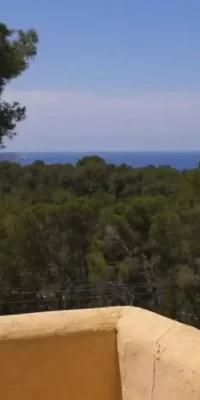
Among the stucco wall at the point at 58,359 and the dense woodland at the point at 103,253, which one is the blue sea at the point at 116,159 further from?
the stucco wall at the point at 58,359

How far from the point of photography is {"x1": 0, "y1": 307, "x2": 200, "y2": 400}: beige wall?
185 centimetres

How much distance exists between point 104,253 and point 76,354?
8361mm

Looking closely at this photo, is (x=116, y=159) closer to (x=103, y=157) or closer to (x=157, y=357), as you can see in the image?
(x=103, y=157)

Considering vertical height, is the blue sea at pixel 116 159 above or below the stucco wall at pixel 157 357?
below

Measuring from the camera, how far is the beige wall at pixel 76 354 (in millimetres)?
1853

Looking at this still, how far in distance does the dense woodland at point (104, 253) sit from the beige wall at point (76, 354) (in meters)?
7.03

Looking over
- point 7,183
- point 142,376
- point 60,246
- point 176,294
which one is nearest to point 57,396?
point 142,376

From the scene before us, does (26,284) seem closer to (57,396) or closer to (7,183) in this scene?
(7,183)

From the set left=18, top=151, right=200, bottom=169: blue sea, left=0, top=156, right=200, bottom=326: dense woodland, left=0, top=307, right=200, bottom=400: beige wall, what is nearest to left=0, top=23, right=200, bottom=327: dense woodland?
left=0, top=156, right=200, bottom=326: dense woodland

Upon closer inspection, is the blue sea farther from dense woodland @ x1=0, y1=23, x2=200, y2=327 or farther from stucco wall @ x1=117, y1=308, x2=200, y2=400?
stucco wall @ x1=117, y1=308, x2=200, y2=400

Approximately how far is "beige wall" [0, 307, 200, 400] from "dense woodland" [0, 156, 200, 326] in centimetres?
703

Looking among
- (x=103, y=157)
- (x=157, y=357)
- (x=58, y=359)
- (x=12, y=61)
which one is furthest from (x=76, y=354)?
(x=103, y=157)

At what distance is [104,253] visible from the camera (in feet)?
33.8

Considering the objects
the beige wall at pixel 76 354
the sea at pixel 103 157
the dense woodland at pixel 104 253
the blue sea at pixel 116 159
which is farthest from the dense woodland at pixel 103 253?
the beige wall at pixel 76 354
